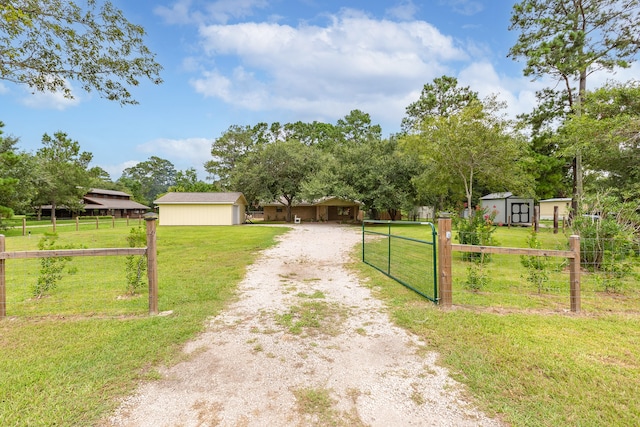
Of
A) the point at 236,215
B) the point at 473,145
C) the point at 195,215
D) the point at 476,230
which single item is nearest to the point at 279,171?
the point at 236,215

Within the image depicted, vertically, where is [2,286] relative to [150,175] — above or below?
below

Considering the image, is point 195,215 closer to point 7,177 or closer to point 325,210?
point 7,177

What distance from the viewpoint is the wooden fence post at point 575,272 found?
3965 mm

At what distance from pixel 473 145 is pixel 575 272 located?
12.0m

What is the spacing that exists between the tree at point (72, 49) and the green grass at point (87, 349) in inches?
169

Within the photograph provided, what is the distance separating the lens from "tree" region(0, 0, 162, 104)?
529 centimetres

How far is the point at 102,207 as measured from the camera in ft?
136

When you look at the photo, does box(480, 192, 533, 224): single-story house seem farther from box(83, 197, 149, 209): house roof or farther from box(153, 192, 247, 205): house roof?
box(83, 197, 149, 209): house roof

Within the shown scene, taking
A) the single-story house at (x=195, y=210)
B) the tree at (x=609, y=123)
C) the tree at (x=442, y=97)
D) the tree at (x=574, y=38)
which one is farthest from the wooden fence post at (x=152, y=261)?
the tree at (x=442, y=97)

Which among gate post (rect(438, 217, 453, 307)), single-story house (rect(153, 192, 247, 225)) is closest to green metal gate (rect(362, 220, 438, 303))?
gate post (rect(438, 217, 453, 307))

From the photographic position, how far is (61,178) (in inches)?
1239

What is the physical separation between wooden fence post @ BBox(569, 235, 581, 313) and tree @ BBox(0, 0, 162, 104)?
8.68m

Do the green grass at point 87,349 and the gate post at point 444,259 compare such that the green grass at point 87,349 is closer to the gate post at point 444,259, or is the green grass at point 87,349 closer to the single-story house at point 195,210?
the gate post at point 444,259

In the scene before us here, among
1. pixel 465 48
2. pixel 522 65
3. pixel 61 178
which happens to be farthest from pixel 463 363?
pixel 61 178
